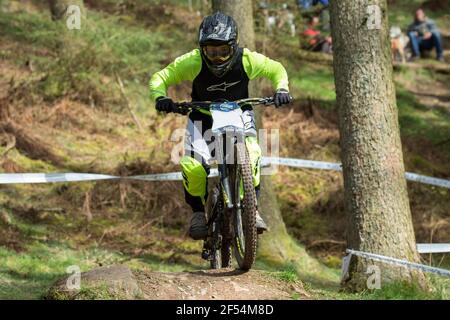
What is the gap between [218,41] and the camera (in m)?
6.57

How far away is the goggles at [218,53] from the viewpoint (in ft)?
21.9

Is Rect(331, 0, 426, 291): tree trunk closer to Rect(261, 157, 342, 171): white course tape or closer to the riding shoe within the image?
the riding shoe

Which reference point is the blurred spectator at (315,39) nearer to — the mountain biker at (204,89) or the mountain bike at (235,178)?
the mountain biker at (204,89)

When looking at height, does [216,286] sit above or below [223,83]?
below

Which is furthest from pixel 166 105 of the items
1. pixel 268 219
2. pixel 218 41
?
pixel 268 219

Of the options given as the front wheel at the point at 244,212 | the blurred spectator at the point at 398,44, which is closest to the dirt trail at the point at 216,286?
the front wheel at the point at 244,212

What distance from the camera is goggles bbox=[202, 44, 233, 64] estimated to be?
21.9ft

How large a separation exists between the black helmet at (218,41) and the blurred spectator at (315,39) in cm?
1136

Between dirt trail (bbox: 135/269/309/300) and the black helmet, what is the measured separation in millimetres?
1700

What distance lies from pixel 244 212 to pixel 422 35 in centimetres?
1529

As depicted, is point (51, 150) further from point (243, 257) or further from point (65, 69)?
point (243, 257)

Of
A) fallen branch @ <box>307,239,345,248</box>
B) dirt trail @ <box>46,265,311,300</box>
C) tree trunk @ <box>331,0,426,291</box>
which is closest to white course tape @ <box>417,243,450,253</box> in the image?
tree trunk @ <box>331,0,426,291</box>

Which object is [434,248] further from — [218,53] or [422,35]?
[422,35]
